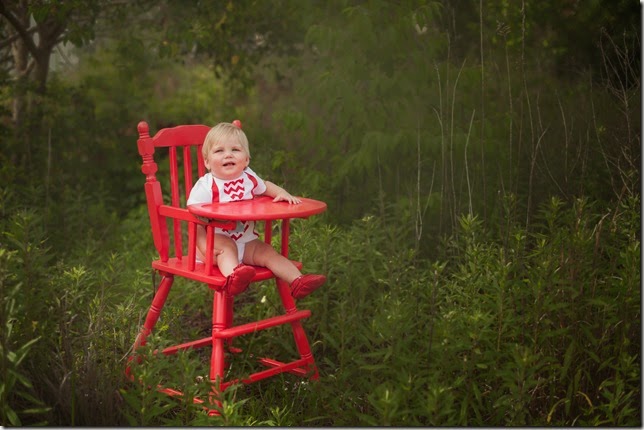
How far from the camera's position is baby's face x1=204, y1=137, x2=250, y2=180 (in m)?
3.48

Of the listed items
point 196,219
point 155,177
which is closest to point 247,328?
point 196,219

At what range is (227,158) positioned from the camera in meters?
3.48

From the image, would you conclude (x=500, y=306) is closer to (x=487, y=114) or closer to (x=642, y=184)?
(x=642, y=184)

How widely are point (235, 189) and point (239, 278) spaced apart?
1.37 feet

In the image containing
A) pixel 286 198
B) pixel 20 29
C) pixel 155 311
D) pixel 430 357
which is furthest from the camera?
pixel 20 29

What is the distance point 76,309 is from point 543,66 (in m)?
4.34

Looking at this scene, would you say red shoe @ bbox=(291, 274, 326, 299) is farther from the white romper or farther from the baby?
the white romper

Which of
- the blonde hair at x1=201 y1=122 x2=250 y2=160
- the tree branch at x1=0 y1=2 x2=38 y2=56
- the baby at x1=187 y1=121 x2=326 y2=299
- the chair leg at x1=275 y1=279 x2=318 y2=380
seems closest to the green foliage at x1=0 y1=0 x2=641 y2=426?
the chair leg at x1=275 y1=279 x2=318 y2=380

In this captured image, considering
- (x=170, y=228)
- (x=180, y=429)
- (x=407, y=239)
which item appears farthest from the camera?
(x=170, y=228)

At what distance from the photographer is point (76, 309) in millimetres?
3713

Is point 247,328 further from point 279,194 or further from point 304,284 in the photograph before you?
point 279,194

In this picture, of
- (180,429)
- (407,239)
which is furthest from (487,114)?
(180,429)

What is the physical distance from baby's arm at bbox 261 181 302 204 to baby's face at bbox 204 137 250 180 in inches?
7.2

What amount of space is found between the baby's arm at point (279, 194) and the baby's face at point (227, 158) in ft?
0.60
